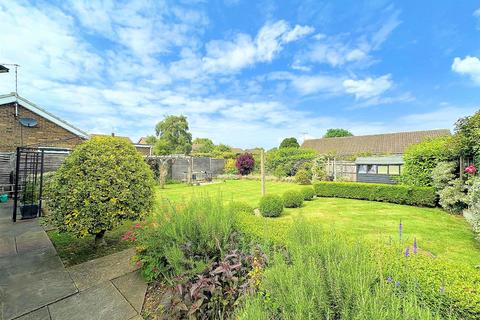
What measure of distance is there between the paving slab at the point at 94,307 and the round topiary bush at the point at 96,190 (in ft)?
3.32

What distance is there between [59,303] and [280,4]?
32.7 ft

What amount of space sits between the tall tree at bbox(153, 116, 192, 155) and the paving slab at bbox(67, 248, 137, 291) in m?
25.5

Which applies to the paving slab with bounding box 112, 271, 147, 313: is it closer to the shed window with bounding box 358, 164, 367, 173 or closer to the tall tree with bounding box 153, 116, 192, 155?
the shed window with bounding box 358, 164, 367, 173

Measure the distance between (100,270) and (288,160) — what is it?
17605 mm

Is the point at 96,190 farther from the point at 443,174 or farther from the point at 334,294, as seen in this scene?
the point at 443,174

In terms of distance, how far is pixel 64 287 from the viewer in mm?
2824

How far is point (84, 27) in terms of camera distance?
650 centimetres

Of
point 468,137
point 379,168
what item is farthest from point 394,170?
point 468,137

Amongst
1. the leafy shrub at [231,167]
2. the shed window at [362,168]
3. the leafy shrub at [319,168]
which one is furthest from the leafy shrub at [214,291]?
the leafy shrub at [231,167]

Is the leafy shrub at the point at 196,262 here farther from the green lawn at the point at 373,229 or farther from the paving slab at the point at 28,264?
the paving slab at the point at 28,264

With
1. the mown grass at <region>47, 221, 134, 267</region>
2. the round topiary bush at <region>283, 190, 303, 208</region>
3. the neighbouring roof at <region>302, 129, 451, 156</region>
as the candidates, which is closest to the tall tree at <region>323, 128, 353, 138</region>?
the neighbouring roof at <region>302, 129, 451, 156</region>

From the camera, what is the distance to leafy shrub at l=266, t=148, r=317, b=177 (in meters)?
18.5

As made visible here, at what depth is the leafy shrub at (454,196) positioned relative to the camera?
7289mm

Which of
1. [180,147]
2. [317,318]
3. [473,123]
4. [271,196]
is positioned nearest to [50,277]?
[317,318]
